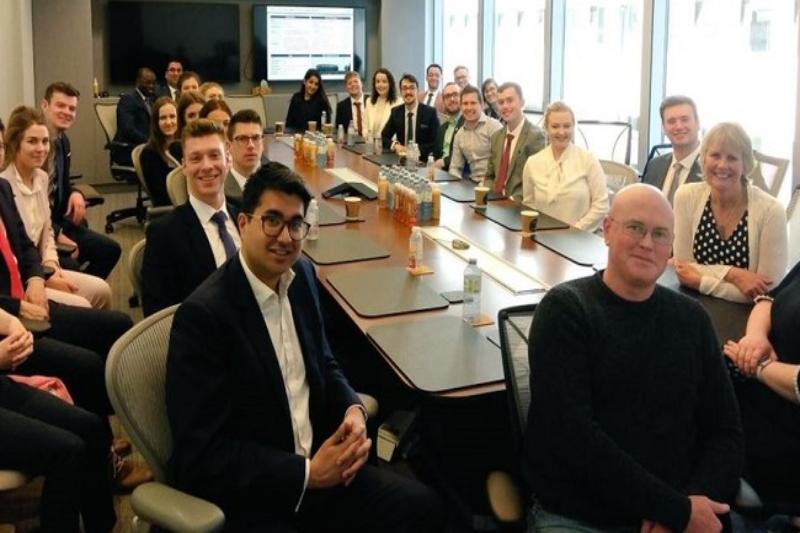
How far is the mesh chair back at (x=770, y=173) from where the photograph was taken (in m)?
3.75

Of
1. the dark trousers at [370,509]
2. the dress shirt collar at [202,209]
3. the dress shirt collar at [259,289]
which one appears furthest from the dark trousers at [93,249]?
the dark trousers at [370,509]

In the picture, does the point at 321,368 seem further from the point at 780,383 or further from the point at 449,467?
the point at 780,383

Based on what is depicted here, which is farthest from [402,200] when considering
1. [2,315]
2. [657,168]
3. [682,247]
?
[2,315]

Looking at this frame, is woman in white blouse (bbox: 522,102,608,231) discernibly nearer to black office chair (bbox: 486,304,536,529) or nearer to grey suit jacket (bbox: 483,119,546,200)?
grey suit jacket (bbox: 483,119,546,200)

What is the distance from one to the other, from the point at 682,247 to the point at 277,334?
1.65m

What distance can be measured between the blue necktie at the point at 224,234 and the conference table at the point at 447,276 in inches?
13.6

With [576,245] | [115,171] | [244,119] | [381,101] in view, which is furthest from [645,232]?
[115,171]

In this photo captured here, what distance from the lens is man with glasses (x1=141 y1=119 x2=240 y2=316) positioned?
105 inches

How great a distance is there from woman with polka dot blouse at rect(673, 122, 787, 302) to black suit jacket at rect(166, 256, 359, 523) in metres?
1.59

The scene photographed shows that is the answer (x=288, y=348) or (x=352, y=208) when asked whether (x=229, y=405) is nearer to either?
(x=288, y=348)

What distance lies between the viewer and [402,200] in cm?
402

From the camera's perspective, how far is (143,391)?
5.93ft

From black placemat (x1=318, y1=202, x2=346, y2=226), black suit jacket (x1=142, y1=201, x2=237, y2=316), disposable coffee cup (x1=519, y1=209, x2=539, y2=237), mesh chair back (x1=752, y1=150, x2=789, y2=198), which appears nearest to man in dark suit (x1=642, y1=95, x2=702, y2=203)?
mesh chair back (x1=752, y1=150, x2=789, y2=198)

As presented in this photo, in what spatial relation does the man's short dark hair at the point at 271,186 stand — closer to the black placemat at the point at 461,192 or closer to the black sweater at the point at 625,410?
the black sweater at the point at 625,410
